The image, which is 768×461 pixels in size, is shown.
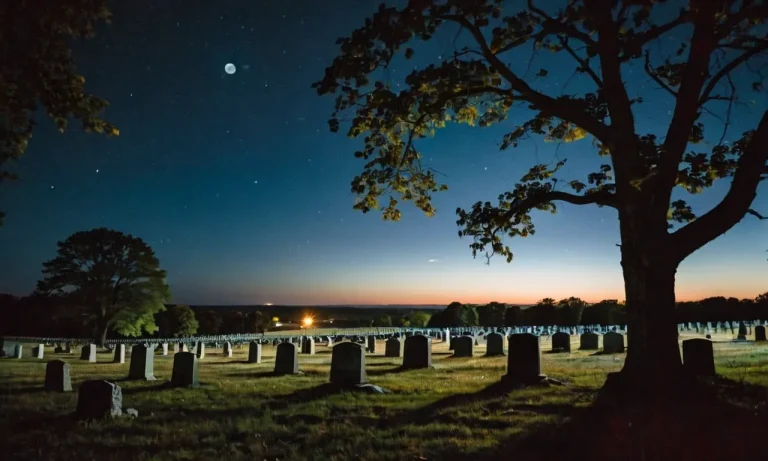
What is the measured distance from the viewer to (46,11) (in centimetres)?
726

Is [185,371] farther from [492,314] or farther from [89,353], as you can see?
[492,314]

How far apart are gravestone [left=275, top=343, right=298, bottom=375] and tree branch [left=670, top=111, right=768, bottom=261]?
11849 mm

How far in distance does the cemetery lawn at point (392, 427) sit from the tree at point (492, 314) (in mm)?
63951

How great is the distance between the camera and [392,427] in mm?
7684

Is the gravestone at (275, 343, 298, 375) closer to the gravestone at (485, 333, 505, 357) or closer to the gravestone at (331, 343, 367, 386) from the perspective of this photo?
the gravestone at (331, 343, 367, 386)

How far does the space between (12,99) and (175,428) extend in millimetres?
6523

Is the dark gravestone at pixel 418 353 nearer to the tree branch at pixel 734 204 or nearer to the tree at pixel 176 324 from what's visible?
the tree branch at pixel 734 204

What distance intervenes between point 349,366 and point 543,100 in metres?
7.47

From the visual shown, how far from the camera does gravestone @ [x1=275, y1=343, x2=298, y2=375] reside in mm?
16812

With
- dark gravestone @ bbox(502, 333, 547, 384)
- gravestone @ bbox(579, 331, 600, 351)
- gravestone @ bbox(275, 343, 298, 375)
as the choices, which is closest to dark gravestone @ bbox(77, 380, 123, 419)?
gravestone @ bbox(275, 343, 298, 375)

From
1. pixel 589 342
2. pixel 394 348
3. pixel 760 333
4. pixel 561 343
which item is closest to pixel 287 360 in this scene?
pixel 394 348

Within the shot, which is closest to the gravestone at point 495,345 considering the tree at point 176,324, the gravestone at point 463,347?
the gravestone at point 463,347

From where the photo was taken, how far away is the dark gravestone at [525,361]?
40.6 feet

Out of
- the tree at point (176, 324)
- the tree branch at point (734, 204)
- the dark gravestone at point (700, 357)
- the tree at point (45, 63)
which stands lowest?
the tree at point (176, 324)
